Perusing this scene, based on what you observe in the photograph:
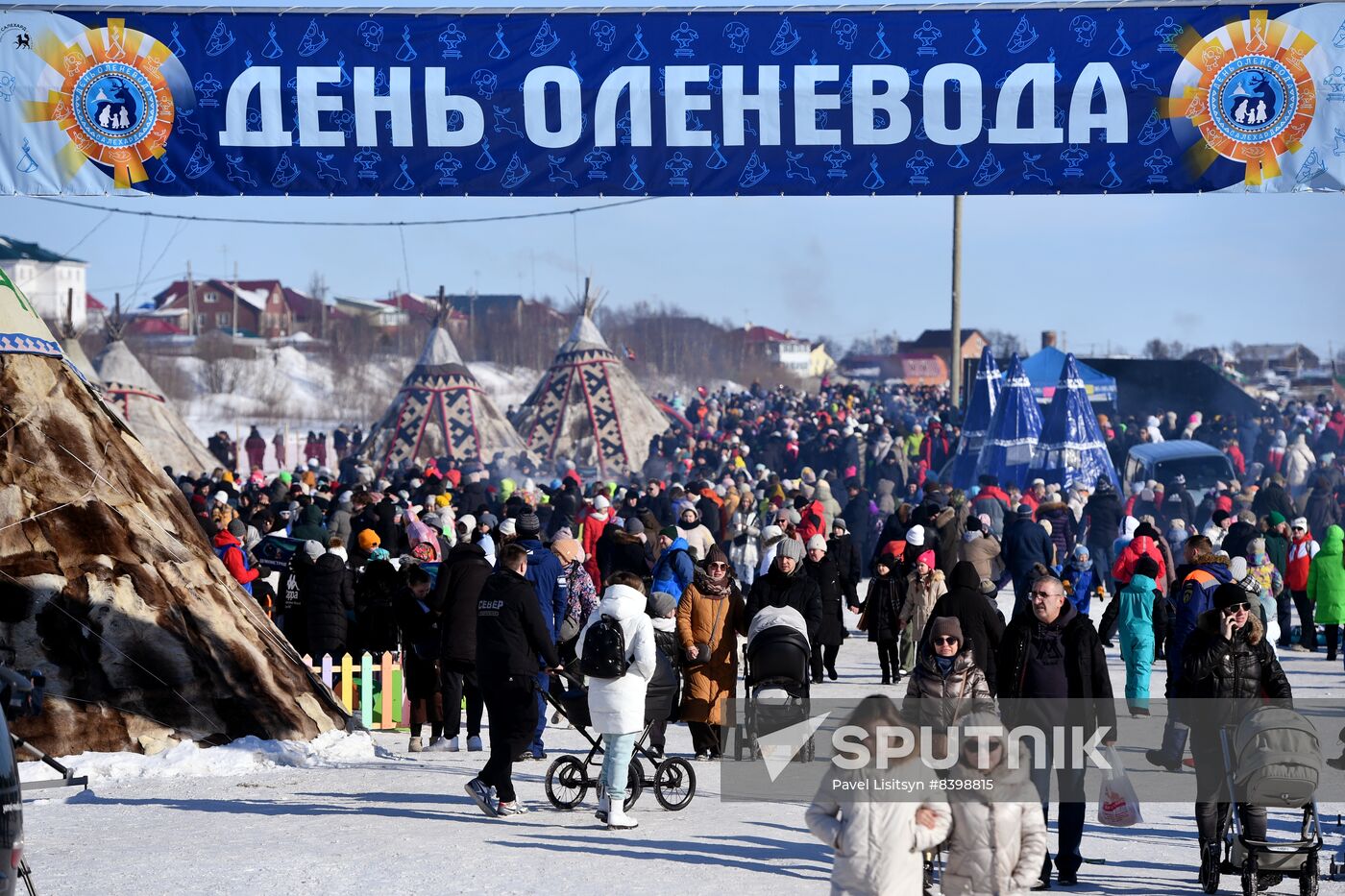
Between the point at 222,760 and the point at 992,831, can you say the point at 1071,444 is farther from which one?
the point at 992,831

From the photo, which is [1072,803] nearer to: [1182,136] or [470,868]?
[470,868]

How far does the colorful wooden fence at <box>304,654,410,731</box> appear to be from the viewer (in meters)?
12.4

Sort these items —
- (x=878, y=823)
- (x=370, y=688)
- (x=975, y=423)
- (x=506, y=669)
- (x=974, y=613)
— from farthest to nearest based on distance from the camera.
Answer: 1. (x=975, y=423)
2. (x=370, y=688)
3. (x=974, y=613)
4. (x=506, y=669)
5. (x=878, y=823)

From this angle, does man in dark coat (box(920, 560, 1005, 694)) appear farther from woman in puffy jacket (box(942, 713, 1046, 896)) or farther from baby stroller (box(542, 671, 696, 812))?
woman in puffy jacket (box(942, 713, 1046, 896))

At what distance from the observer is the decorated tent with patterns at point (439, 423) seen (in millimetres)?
38375

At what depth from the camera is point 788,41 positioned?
12.0 metres

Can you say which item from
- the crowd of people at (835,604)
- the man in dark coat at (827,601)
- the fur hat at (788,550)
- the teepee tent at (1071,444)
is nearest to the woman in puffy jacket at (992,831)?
the crowd of people at (835,604)

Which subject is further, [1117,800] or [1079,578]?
[1079,578]

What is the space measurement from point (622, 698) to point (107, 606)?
400cm

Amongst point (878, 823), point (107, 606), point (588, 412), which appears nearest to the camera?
point (878, 823)

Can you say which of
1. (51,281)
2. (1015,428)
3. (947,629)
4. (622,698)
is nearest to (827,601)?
(622,698)

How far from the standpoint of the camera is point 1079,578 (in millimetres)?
14617

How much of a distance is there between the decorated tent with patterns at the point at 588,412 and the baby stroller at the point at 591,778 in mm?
29591

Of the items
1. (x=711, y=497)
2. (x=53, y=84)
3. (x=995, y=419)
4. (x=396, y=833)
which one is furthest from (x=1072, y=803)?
(x=995, y=419)
